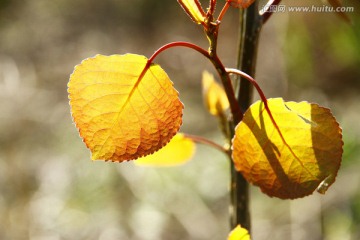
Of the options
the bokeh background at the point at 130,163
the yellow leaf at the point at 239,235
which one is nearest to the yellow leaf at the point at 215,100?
the yellow leaf at the point at 239,235

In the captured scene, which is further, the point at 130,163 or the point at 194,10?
the point at 130,163

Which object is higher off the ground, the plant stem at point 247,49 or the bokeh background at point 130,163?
the plant stem at point 247,49

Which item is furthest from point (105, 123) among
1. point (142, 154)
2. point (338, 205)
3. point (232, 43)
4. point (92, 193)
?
point (232, 43)

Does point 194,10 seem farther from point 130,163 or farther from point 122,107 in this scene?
point 130,163

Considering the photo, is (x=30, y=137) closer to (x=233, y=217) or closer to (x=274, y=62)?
(x=274, y=62)

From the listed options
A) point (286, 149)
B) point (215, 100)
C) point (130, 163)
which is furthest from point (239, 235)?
point (130, 163)

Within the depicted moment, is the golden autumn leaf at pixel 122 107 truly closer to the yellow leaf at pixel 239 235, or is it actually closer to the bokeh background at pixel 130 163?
the yellow leaf at pixel 239 235

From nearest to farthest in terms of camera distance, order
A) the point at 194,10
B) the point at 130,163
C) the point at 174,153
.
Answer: the point at 194,10, the point at 174,153, the point at 130,163
